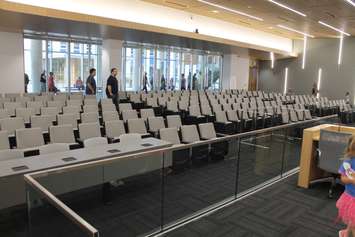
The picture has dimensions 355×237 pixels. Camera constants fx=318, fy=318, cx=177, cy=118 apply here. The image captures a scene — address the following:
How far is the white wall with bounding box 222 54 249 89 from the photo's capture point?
20.8m

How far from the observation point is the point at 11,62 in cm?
1167

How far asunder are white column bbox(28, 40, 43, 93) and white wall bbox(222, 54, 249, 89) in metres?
11.4

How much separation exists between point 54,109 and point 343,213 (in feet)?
21.0

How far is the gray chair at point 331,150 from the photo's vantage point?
182 inches

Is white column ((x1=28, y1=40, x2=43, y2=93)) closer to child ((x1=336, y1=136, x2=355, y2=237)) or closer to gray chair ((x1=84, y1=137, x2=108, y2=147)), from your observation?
gray chair ((x1=84, y1=137, x2=108, y2=147))

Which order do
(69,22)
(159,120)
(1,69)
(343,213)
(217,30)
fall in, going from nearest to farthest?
(343,213), (159,120), (69,22), (1,69), (217,30)

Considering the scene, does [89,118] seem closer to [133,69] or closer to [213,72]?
[133,69]

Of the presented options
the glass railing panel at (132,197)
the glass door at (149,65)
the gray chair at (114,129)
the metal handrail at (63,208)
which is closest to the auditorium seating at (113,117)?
the gray chair at (114,129)

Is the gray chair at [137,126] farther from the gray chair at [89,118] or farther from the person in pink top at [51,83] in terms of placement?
the person in pink top at [51,83]

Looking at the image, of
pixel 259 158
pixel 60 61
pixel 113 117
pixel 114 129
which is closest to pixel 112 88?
pixel 113 117

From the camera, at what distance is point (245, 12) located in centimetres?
1330

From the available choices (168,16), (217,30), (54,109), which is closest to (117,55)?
(168,16)

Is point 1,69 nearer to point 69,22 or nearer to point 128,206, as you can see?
point 69,22

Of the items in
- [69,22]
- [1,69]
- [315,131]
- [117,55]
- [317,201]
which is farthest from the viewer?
[117,55]
